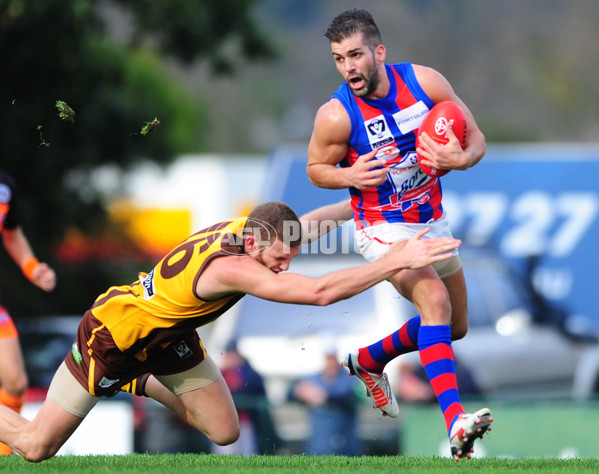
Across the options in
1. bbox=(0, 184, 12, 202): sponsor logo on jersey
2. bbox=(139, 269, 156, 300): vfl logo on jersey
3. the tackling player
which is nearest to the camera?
the tackling player

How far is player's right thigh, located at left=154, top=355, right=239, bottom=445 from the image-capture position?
7.48 m

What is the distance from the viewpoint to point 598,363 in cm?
1470

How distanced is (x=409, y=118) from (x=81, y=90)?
962 centimetres

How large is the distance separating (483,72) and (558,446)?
47.9 meters

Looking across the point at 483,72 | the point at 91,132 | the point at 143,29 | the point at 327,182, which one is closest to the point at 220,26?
the point at 143,29

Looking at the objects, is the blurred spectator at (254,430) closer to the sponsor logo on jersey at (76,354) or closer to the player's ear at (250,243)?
the sponsor logo on jersey at (76,354)

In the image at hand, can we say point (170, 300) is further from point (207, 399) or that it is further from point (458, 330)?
point (458, 330)

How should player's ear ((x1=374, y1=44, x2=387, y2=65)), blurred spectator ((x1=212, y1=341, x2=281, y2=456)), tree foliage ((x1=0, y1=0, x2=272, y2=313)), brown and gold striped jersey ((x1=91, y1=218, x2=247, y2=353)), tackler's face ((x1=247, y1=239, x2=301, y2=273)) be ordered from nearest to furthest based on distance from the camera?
tackler's face ((x1=247, y1=239, x2=301, y2=273)), brown and gold striped jersey ((x1=91, y1=218, x2=247, y2=353)), player's ear ((x1=374, y1=44, x2=387, y2=65)), blurred spectator ((x1=212, y1=341, x2=281, y2=456)), tree foliage ((x1=0, y1=0, x2=272, y2=313))

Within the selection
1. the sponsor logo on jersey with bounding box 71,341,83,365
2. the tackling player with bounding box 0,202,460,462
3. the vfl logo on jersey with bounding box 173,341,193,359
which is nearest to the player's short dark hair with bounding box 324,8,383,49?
the tackling player with bounding box 0,202,460,462

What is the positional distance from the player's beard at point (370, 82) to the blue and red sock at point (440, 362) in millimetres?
1489

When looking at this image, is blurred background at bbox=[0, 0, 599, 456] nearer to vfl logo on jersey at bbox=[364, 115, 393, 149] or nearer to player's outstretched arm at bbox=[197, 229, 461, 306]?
vfl logo on jersey at bbox=[364, 115, 393, 149]

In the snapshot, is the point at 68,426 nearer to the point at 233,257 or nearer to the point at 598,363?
the point at 233,257

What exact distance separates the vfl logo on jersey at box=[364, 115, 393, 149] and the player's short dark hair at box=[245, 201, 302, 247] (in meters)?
0.91

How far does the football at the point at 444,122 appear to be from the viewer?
7.04m
